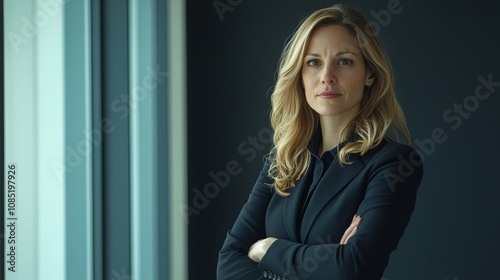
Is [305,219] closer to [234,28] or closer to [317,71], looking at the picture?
[317,71]

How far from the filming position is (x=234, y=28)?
3393mm

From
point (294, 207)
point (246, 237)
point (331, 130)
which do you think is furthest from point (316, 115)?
point (246, 237)

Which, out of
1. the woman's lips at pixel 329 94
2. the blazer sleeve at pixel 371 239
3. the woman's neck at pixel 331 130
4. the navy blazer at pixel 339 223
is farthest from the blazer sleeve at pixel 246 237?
the woman's lips at pixel 329 94

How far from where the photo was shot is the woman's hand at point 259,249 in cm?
182

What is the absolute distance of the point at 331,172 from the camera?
1.84 m

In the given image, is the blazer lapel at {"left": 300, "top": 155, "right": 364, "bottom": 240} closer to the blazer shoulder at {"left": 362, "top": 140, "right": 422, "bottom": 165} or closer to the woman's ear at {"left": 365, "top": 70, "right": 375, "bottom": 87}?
the blazer shoulder at {"left": 362, "top": 140, "right": 422, "bottom": 165}

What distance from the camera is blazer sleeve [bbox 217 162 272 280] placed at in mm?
1862

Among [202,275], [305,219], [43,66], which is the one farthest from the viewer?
[202,275]

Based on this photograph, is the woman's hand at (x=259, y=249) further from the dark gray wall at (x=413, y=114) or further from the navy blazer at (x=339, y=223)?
the dark gray wall at (x=413, y=114)

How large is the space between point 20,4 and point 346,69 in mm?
927

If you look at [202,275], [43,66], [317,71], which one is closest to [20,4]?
[43,66]

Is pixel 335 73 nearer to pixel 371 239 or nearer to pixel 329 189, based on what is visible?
pixel 329 189

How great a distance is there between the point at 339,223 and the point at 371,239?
0.42 feet

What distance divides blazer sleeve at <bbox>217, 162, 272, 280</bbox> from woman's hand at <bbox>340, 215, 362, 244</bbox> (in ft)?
0.88
